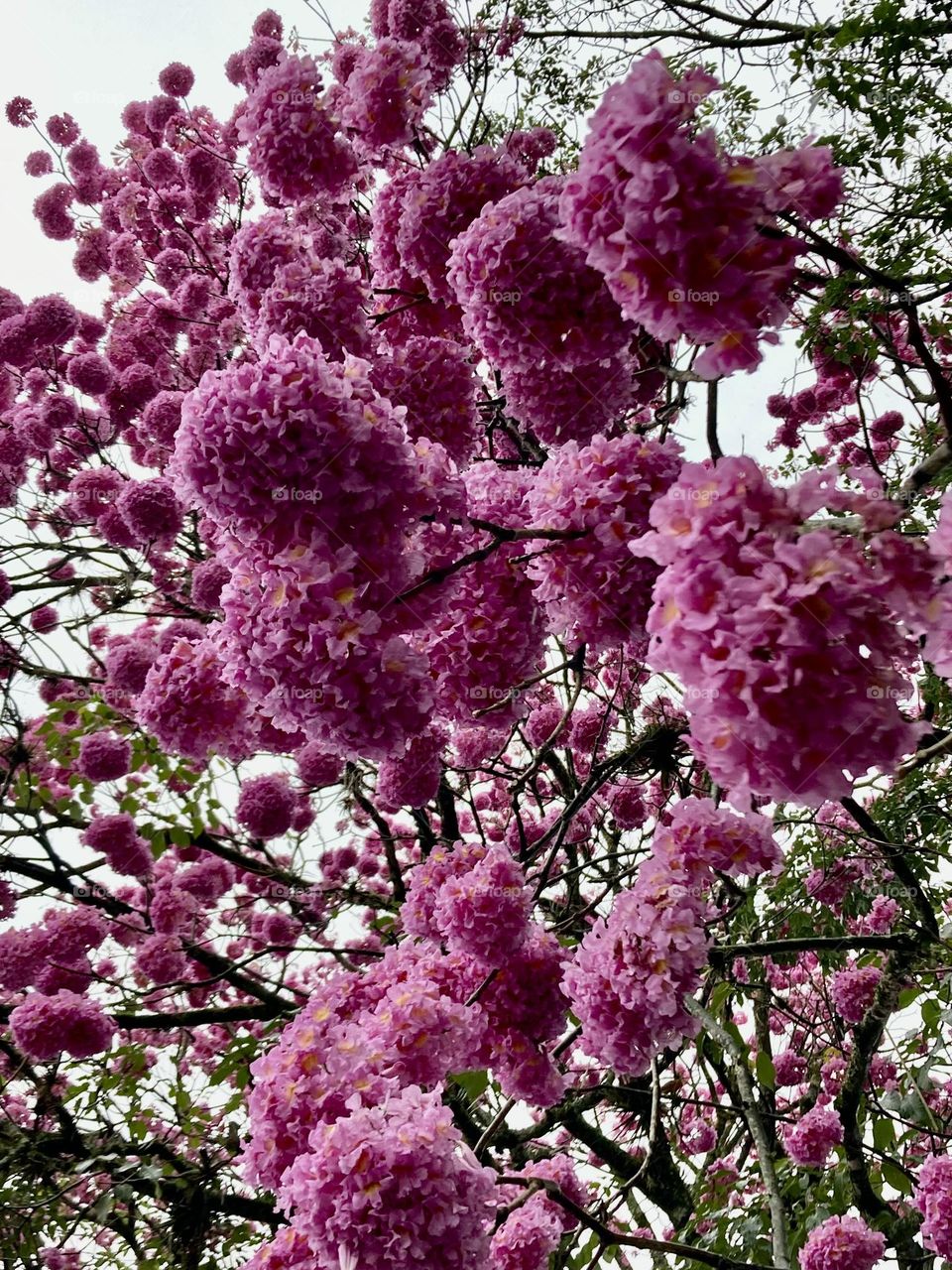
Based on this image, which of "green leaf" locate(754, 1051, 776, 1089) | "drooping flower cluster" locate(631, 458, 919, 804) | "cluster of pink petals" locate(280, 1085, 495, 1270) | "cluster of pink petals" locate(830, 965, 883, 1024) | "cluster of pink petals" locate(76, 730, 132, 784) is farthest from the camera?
"cluster of pink petals" locate(830, 965, 883, 1024)

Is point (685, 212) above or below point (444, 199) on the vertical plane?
below

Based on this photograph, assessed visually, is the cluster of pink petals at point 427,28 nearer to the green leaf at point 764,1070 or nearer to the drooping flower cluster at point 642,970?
the drooping flower cluster at point 642,970

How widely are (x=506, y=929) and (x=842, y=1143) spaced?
2.73 m

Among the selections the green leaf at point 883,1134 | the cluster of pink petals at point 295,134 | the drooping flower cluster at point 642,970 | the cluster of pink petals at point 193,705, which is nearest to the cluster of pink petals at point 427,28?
the cluster of pink petals at point 295,134

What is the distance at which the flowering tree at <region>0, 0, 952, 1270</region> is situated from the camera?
4.91ft

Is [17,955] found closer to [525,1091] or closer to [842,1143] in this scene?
[525,1091]

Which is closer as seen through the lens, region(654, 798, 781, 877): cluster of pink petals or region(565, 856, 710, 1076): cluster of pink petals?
region(565, 856, 710, 1076): cluster of pink petals

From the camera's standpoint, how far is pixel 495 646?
2383 mm

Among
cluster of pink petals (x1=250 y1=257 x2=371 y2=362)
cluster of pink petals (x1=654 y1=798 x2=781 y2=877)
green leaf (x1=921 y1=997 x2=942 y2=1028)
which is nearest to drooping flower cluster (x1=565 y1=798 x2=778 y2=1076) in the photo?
cluster of pink petals (x1=654 y1=798 x2=781 y2=877)

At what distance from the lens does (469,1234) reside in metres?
1.80

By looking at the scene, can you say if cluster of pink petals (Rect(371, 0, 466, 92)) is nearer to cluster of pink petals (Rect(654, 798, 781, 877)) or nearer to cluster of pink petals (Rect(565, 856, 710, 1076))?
cluster of pink petals (Rect(654, 798, 781, 877))

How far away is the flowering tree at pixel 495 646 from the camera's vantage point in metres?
1.50

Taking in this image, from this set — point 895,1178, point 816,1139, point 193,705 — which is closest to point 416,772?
point 193,705

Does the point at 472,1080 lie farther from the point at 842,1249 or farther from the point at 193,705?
the point at 842,1249
